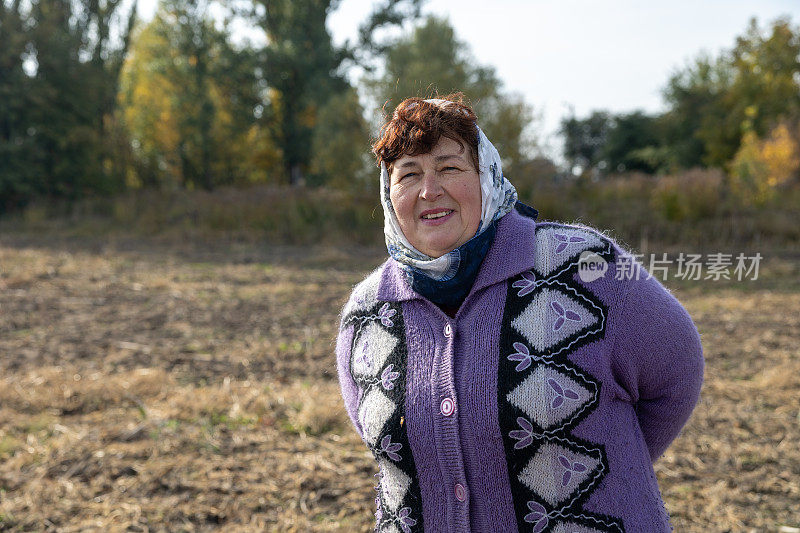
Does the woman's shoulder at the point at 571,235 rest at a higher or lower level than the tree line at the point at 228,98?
lower

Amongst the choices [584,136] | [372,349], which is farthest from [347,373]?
[584,136]

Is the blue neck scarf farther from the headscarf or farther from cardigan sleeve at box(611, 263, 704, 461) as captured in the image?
cardigan sleeve at box(611, 263, 704, 461)

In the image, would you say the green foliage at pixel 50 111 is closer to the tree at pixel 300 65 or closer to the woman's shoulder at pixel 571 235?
the tree at pixel 300 65

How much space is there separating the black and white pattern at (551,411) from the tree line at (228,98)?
14.6 meters

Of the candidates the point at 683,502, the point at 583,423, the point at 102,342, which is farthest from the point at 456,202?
the point at 102,342

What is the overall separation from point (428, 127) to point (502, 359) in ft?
2.08

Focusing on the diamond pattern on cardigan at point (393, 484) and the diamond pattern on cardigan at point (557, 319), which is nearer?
the diamond pattern on cardigan at point (557, 319)

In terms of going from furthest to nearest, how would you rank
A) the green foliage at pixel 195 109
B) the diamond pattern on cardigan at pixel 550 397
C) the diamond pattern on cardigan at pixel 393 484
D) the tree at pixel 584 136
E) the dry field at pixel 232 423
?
the tree at pixel 584 136 < the green foliage at pixel 195 109 < the dry field at pixel 232 423 < the diamond pattern on cardigan at pixel 393 484 < the diamond pattern on cardigan at pixel 550 397

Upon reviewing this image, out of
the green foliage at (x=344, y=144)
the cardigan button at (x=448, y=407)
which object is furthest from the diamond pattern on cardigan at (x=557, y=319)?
the green foliage at (x=344, y=144)

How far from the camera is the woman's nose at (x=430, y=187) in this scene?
66.6 inches

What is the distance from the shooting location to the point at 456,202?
171 centimetres

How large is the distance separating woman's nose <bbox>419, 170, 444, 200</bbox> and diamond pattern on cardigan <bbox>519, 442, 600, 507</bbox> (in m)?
0.70

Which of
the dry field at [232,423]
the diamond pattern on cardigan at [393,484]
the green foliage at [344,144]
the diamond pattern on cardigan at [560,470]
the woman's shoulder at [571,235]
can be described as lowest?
the dry field at [232,423]

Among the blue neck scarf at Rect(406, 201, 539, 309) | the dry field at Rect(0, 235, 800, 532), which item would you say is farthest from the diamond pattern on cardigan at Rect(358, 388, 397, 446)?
the dry field at Rect(0, 235, 800, 532)
